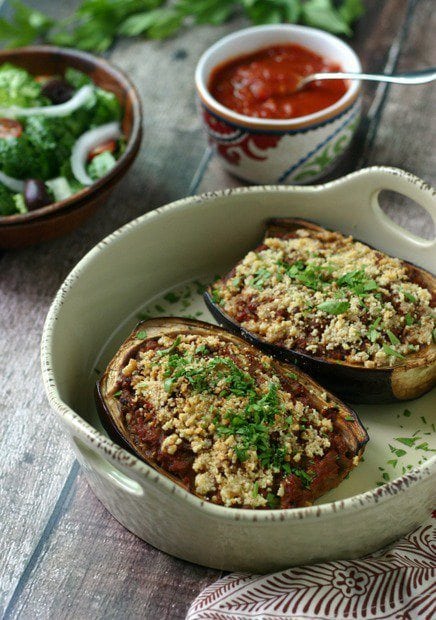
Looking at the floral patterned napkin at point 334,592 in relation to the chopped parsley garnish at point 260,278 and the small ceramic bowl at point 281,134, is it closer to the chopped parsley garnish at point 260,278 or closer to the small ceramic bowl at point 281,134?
the chopped parsley garnish at point 260,278

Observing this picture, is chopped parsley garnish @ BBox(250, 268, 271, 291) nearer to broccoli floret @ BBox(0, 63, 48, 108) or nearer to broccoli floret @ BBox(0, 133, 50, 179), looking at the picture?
broccoli floret @ BBox(0, 133, 50, 179)

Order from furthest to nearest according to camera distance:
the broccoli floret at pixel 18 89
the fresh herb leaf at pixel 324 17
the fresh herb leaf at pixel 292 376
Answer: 1. the fresh herb leaf at pixel 324 17
2. the broccoli floret at pixel 18 89
3. the fresh herb leaf at pixel 292 376

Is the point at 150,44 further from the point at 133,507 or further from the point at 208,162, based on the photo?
the point at 133,507

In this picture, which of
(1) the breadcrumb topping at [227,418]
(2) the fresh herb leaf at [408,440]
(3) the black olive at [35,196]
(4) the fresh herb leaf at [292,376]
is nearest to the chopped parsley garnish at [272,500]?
(1) the breadcrumb topping at [227,418]

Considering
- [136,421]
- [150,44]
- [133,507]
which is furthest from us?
[150,44]

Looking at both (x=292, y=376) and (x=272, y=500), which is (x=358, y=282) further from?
(x=272, y=500)

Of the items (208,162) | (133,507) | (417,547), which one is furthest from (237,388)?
(208,162)
